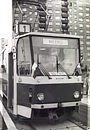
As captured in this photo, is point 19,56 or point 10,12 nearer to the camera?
point 19,56

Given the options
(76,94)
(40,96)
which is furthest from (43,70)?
(76,94)

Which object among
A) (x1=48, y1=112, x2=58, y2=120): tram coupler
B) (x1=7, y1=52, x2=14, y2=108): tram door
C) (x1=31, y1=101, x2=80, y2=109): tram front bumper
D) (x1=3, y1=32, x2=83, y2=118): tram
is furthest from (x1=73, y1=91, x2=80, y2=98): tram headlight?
(x1=7, y1=52, x2=14, y2=108): tram door

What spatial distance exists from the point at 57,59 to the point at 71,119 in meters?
1.19

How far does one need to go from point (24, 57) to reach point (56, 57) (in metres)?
0.56

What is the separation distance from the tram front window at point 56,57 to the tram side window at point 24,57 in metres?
0.12

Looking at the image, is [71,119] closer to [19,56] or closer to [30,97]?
[30,97]

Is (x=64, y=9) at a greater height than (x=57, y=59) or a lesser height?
greater

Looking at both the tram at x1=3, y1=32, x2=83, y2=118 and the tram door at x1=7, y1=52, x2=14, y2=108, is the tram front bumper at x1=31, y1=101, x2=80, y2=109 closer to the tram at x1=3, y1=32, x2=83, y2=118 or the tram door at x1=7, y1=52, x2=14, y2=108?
the tram at x1=3, y1=32, x2=83, y2=118

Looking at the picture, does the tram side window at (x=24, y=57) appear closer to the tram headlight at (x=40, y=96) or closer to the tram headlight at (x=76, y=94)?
the tram headlight at (x=40, y=96)

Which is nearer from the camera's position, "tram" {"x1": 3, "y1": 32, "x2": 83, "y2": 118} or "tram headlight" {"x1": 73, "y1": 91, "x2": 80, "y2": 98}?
"tram" {"x1": 3, "y1": 32, "x2": 83, "y2": 118}

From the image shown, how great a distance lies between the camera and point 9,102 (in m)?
3.88

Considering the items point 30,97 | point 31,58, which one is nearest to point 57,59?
point 31,58

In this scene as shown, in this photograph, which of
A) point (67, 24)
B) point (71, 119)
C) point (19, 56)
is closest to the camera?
point (19, 56)

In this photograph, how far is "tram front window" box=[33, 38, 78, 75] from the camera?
3.35 meters
